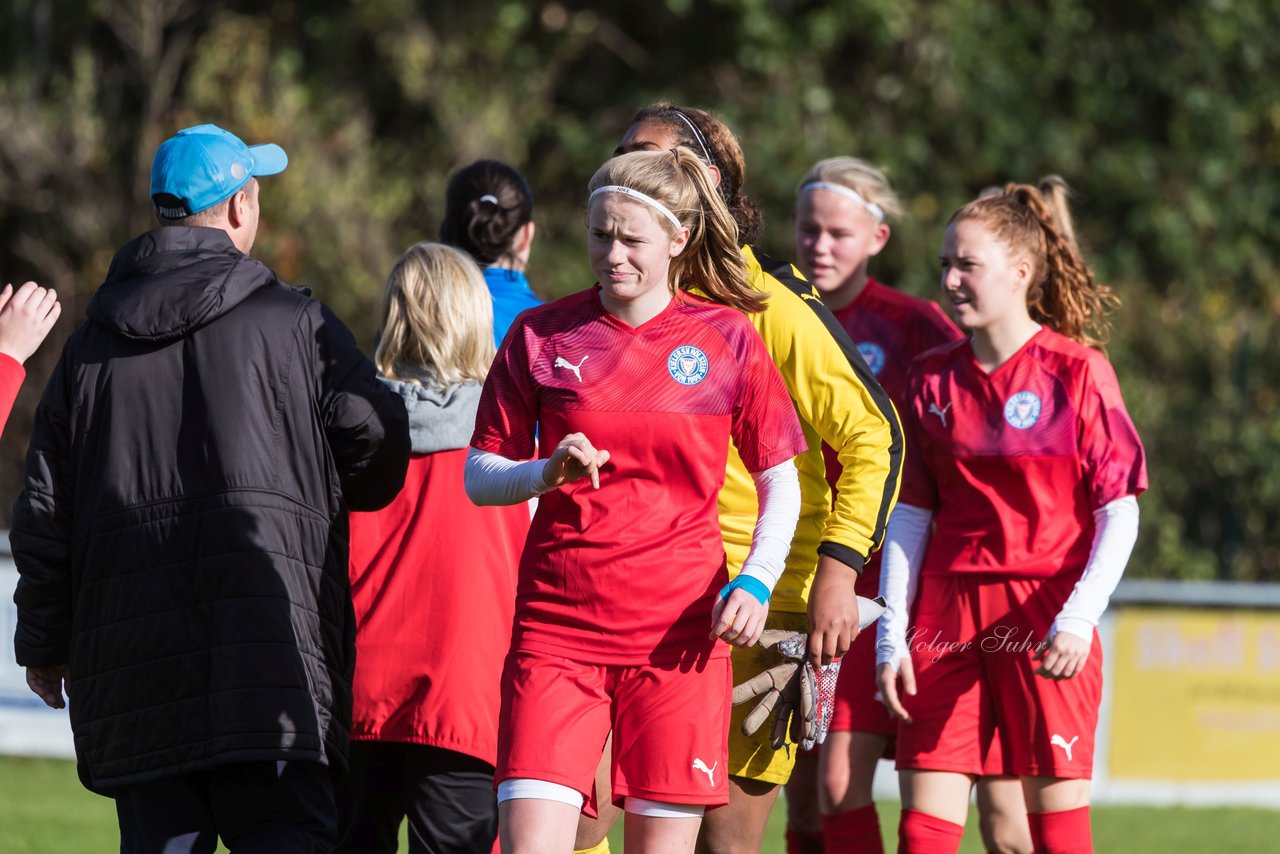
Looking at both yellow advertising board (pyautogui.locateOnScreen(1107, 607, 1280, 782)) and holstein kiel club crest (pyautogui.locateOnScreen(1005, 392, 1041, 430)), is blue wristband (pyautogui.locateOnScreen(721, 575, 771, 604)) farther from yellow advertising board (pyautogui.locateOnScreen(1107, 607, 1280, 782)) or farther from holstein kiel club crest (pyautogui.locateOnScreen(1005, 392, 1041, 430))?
yellow advertising board (pyautogui.locateOnScreen(1107, 607, 1280, 782))

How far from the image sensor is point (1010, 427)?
15.4 feet

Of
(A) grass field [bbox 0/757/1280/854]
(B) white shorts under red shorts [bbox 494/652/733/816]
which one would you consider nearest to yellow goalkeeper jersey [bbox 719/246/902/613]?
(B) white shorts under red shorts [bbox 494/652/733/816]

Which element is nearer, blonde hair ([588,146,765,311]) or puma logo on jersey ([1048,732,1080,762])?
blonde hair ([588,146,765,311])

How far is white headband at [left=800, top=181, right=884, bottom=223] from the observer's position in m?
5.73

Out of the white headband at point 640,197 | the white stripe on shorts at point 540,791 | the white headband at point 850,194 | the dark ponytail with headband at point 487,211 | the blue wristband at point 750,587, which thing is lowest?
the white stripe on shorts at point 540,791

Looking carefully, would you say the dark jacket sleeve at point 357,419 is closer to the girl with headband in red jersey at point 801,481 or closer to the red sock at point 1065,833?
the girl with headband in red jersey at point 801,481

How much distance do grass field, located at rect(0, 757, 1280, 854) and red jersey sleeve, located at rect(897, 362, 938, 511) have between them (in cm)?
309

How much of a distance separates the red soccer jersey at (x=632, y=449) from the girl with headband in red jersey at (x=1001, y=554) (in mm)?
1135

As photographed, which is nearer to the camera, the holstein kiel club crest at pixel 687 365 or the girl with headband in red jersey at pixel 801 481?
the holstein kiel club crest at pixel 687 365

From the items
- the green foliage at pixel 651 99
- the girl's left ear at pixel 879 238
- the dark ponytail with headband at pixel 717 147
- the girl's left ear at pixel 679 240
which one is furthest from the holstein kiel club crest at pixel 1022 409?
the green foliage at pixel 651 99

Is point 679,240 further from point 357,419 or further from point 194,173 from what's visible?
point 194,173

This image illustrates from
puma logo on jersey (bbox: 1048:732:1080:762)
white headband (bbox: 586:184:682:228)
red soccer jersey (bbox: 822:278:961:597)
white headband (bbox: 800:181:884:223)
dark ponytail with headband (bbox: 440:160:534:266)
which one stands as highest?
white headband (bbox: 800:181:884:223)

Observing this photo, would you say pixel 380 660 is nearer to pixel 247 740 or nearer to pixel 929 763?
pixel 247 740

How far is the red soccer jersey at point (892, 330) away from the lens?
555 centimetres
